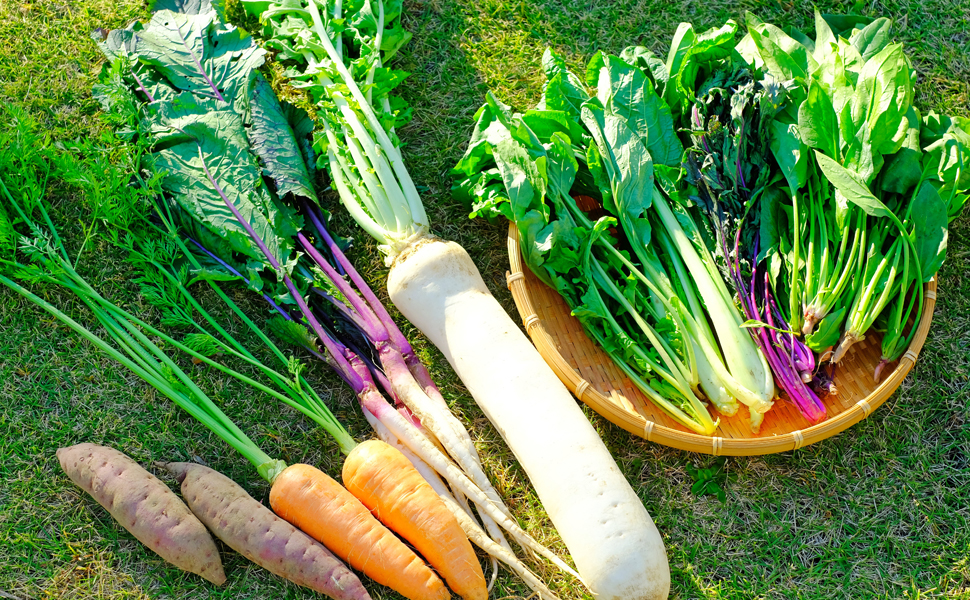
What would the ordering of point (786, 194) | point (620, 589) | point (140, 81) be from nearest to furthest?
point (620, 589), point (786, 194), point (140, 81)

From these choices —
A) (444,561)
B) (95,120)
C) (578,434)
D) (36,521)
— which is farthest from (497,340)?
(95,120)

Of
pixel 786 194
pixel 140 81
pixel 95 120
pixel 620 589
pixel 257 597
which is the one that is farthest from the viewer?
pixel 95 120

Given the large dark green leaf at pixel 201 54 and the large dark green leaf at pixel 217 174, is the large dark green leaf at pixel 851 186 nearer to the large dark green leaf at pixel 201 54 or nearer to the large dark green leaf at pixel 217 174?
the large dark green leaf at pixel 217 174

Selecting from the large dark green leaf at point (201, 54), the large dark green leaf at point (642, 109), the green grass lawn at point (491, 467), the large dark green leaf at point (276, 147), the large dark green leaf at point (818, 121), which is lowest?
the green grass lawn at point (491, 467)

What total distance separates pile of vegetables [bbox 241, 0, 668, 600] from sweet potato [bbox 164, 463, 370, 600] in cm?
70

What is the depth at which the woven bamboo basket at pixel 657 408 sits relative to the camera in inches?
89.2

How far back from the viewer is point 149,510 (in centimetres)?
229

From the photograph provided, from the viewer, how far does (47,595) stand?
7.64ft

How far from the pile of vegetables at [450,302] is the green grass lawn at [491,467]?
0.73ft

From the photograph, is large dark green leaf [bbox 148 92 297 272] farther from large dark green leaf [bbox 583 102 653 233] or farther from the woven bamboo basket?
large dark green leaf [bbox 583 102 653 233]

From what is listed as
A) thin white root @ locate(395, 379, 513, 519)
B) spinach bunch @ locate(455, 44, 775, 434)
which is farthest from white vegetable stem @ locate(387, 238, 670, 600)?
spinach bunch @ locate(455, 44, 775, 434)

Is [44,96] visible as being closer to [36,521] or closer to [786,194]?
[36,521]

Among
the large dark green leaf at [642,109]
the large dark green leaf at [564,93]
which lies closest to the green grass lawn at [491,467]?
the large dark green leaf at [564,93]

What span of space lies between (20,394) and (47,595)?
0.70 meters
